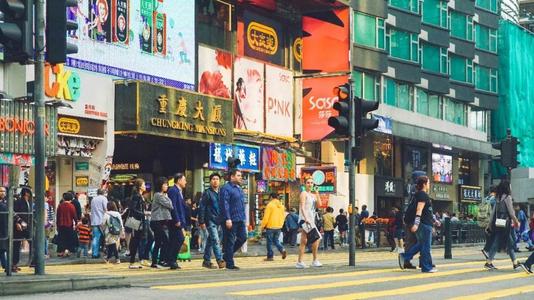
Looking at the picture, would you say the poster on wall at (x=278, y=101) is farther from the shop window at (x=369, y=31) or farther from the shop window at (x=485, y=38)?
the shop window at (x=485, y=38)

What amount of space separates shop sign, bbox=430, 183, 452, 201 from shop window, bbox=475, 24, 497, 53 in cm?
1039

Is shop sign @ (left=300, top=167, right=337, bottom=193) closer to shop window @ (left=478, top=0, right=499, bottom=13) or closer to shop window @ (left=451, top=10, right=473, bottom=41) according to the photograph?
shop window @ (left=451, top=10, right=473, bottom=41)

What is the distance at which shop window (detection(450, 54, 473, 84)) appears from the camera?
6506 centimetres

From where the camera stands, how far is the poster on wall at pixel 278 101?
4238 centimetres

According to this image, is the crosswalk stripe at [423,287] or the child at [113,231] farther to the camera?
the child at [113,231]

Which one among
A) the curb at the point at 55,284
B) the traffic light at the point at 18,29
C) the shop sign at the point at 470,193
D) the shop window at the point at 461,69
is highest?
the shop window at the point at 461,69

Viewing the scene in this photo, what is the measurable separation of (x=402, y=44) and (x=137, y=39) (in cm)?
2644

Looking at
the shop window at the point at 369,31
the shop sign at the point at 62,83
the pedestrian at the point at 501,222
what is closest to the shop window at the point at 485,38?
the shop window at the point at 369,31

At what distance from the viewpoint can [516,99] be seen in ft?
240

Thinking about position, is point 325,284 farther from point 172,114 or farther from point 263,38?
point 263,38


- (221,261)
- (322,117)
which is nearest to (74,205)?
(221,261)

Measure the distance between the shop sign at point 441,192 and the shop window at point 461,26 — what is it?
9069 millimetres

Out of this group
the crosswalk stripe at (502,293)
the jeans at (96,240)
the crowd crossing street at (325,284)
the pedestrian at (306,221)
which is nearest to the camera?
the crowd crossing street at (325,284)

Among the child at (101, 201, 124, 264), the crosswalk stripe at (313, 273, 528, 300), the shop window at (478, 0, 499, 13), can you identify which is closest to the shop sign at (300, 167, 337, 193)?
the child at (101, 201, 124, 264)
